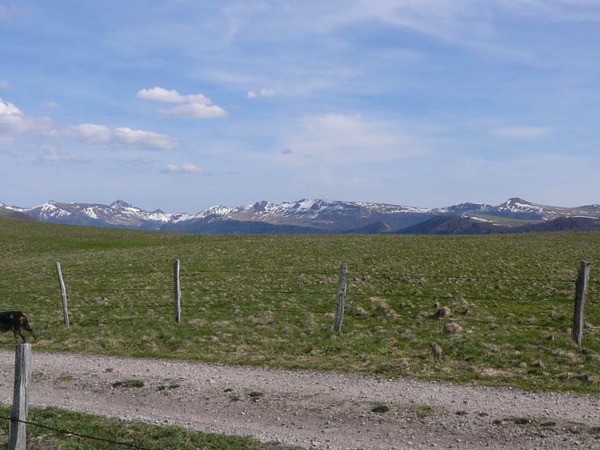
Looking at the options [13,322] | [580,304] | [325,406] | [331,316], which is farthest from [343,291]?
[13,322]

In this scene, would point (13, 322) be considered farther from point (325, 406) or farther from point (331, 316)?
point (325, 406)

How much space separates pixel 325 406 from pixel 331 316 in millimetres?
9830

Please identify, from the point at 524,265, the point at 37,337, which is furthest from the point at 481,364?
the point at 524,265

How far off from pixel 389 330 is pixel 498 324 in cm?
362

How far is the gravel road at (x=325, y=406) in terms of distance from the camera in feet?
34.1

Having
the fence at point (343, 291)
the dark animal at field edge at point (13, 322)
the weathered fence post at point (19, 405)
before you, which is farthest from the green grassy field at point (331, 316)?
the weathered fence post at point (19, 405)

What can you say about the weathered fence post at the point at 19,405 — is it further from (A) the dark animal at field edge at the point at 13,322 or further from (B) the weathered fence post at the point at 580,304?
(B) the weathered fence post at the point at 580,304

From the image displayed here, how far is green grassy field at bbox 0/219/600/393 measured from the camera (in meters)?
15.0

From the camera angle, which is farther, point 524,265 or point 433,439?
point 524,265

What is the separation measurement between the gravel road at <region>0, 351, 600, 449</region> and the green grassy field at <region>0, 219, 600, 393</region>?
107cm

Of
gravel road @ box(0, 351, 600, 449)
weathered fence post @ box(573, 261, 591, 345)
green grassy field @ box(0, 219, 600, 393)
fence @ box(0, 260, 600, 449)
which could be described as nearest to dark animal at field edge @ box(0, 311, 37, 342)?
green grassy field @ box(0, 219, 600, 393)

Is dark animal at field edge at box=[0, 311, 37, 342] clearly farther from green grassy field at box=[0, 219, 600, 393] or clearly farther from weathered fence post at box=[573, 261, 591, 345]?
weathered fence post at box=[573, 261, 591, 345]

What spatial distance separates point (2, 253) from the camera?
211ft

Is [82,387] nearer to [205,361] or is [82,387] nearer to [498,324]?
[205,361]
